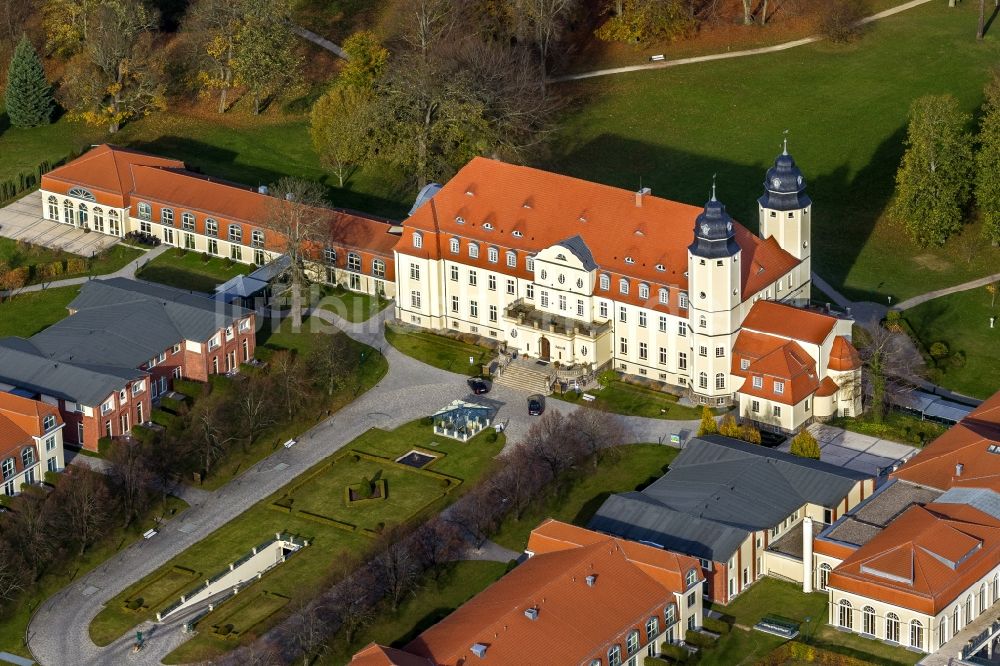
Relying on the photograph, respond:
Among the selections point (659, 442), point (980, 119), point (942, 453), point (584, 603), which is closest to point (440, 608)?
point (584, 603)

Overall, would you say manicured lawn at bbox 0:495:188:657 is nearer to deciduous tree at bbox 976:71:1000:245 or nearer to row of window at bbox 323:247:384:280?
row of window at bbox 323:247:384:280

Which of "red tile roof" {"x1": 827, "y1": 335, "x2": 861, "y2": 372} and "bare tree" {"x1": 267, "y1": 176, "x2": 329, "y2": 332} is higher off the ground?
"bare tree" {"x1": 267, "y1": 176, "x2": 329, "y2": 332}

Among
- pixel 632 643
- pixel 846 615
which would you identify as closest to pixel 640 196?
pixel 846 615

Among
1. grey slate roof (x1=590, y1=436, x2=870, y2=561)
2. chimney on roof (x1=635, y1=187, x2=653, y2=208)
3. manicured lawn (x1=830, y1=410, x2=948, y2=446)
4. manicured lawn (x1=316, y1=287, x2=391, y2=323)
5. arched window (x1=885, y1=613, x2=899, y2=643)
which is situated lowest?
arched window (x1=885, y1=613, x2=899, y2=643)

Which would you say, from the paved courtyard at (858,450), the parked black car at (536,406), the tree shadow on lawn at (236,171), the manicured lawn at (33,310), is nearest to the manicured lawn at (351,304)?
the tree shadow on lawn at (236,171)

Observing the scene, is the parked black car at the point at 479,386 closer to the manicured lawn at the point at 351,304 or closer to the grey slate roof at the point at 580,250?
the grey slate roof at the point at 580,250

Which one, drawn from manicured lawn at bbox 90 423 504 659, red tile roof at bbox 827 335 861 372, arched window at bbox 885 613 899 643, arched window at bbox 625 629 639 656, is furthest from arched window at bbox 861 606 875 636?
manicured lawn at bbox 90 423 504 659
